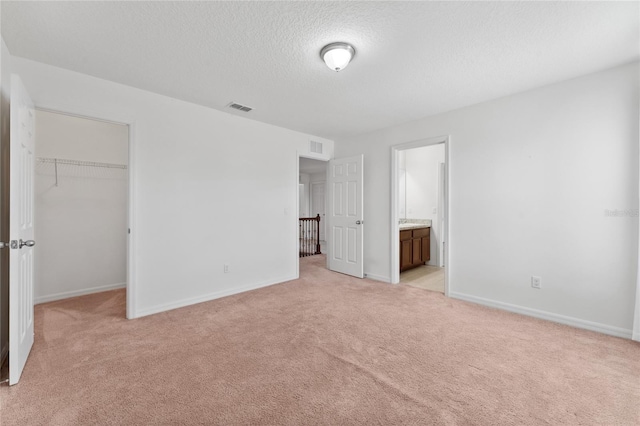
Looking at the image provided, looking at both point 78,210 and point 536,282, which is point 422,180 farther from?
point 78,210

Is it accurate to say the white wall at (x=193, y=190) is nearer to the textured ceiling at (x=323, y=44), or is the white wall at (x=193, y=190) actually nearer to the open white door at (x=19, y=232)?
the textured ceiling at (x=323, y=44)

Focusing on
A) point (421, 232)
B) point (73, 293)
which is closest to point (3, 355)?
point (73, 293)

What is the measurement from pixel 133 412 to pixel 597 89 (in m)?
4.46

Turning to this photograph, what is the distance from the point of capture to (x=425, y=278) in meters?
4.61

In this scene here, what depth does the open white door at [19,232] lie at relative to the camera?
5.87ft

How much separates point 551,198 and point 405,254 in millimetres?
2333

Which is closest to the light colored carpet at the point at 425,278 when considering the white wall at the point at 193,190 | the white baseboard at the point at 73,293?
the white wall at the point at 193,190

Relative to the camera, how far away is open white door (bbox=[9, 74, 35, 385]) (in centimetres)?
179

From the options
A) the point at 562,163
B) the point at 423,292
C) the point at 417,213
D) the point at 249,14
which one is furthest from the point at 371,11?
the point at 417,213

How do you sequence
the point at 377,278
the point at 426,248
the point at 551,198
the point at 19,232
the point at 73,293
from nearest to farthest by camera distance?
the point at 19,232 < the point at 551,198 < the point at 73,293 < the point at 377,278 < the point at 426,248

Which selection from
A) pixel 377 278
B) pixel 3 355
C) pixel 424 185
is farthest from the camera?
pixel 424 185

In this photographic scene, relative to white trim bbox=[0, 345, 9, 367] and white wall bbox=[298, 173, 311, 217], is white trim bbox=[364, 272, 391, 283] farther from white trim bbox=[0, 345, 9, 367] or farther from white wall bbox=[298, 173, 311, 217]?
white wall bbox=[298, 173, 311, 217]

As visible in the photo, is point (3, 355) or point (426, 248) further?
point (426, 248)

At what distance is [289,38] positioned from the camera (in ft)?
6.82
